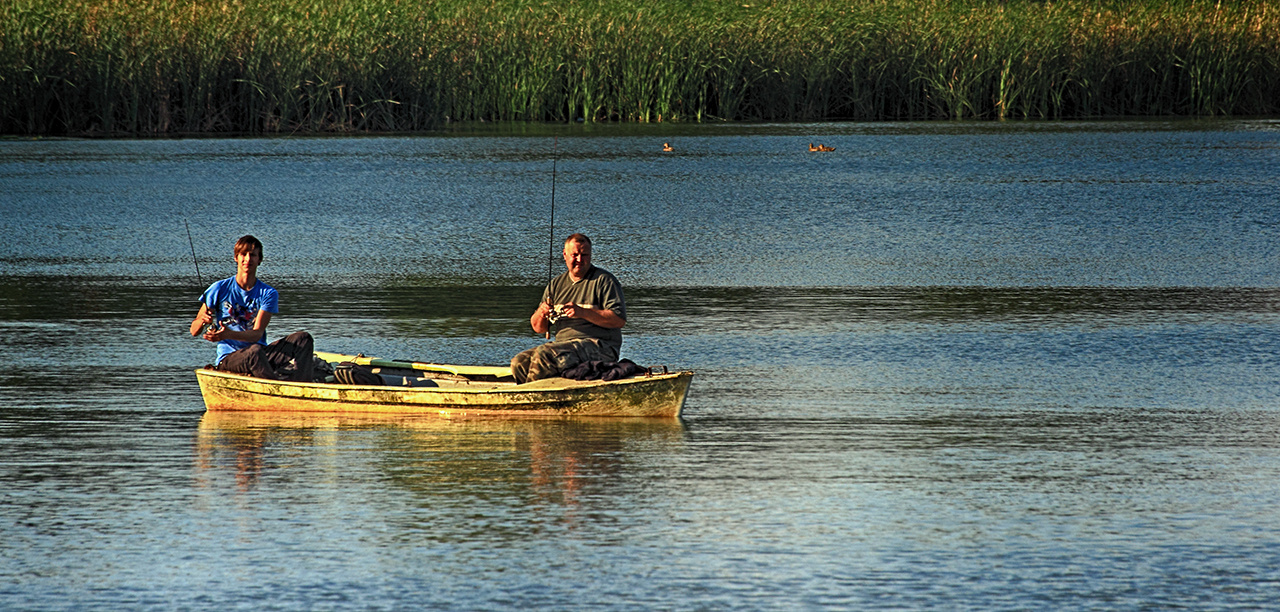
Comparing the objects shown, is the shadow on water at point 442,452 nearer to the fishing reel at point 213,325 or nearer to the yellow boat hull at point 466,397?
the yellow boat hull at point 466,397

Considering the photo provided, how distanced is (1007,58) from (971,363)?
2407 centimetres

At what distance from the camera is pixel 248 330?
9852 millimetres

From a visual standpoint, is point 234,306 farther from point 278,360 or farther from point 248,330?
point 278,360

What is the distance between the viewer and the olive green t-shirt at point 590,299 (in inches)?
388

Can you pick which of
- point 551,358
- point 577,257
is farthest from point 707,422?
point 577,257

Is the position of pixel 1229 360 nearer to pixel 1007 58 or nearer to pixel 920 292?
pixel 920 292

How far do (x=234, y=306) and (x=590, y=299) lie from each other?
6.48ft

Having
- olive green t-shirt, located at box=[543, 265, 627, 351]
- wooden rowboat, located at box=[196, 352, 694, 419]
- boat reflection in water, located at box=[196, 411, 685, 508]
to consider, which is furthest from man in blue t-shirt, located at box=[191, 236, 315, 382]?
olive green t-shirt, located at box=[543, 265, 627, 351]

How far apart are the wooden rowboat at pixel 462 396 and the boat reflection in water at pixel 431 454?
2.2 inches

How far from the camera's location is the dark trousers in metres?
9.58

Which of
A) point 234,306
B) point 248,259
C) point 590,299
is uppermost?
point 248,259

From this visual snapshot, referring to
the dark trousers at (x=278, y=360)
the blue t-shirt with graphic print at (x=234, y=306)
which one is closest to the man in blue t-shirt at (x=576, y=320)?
the dark trousers at (x=278, y=360)

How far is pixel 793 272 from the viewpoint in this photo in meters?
15.5

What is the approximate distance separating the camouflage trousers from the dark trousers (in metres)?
1.12
